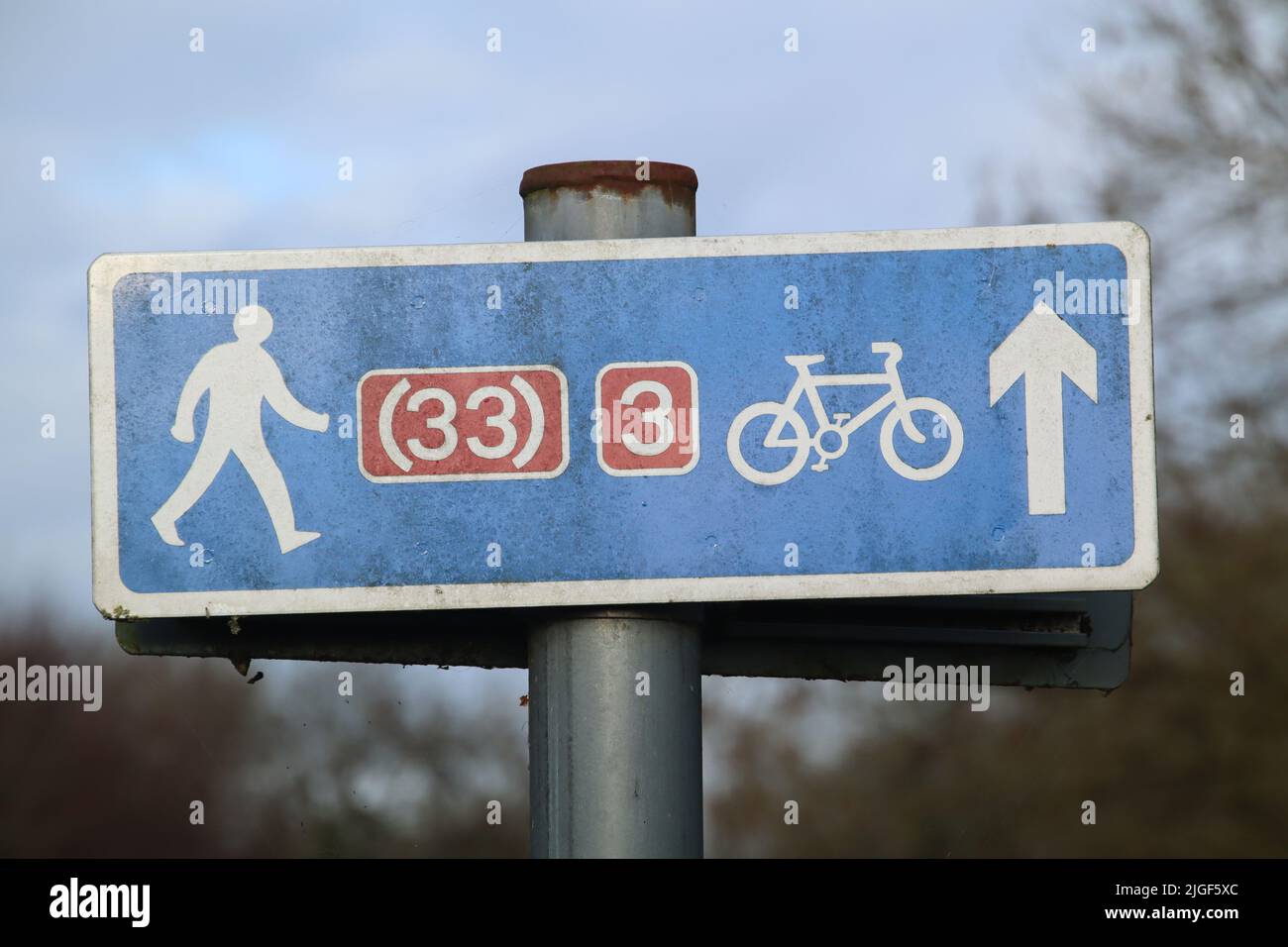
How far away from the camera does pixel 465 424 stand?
2.24m

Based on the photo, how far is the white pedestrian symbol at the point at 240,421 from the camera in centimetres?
225

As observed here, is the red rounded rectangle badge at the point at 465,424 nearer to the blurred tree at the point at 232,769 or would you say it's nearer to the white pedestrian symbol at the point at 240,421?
the white pedestrian symbol at the point at 240,421

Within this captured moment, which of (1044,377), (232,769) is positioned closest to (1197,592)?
(1044,377)

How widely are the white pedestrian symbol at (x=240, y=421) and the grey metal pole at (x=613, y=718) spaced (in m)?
0.38

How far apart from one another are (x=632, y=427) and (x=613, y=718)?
0.38m

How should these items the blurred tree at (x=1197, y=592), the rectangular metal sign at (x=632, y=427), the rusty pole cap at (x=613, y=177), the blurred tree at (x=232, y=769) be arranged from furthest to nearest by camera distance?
the blurred tree at (x=232, y=769) → the blurred tree at (x=1197, y=592) → the rusty pole cap at (x=613, y=177) → the rectangular metal sign at (x=632, y=427)

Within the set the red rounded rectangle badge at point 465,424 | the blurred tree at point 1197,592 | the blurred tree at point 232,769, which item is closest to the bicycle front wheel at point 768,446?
the red rounded rectangle badge at point 465,424

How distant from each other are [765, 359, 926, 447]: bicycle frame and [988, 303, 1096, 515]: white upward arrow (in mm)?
115

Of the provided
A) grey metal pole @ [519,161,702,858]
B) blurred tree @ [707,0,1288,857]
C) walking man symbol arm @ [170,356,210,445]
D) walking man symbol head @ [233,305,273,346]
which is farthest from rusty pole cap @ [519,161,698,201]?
blurred tree @ [707,0,1288,857]

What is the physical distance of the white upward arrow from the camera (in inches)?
88.4

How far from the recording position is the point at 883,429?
7.37 feet

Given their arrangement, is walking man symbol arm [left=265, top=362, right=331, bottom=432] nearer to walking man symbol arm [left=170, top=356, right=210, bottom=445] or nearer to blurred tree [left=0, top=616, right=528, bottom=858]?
walking man symbol arm [left=170, top=356, right=210, bottom=445]

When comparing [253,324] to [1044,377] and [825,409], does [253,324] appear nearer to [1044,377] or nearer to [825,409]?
[825,409]

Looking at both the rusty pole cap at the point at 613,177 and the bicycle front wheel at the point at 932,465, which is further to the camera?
the rusty pole cap at the point at 613,177
